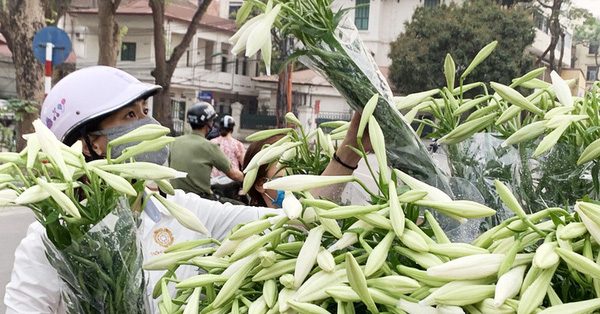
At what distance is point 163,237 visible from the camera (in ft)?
6.95

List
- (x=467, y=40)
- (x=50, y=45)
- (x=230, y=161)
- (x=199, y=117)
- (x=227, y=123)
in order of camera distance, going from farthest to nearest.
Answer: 1. (x=467, y=40)
2. (x=50, y=45)
3. (x=227, y=123)
4. (x=230, y=161)
5. (x=199, y=117)

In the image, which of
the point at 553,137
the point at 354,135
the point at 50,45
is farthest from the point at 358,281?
the point at 50,45

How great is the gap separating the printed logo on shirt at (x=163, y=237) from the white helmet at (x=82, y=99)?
1.16 feet

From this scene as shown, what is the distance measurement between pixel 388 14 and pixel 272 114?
28.0ft

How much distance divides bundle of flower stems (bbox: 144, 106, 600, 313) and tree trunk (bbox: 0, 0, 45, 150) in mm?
12112

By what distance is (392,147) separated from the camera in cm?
136

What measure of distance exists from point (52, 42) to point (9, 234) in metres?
2.68

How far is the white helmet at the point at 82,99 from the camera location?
1963 millimetres

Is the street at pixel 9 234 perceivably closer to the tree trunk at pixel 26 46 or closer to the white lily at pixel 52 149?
the tree trunk at pixel 26 46

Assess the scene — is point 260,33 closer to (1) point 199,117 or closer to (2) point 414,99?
(2) point 414,99

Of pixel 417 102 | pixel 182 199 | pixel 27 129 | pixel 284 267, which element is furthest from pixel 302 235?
pixel 27 129

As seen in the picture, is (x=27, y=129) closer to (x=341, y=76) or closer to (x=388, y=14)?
(x=341, y=76)

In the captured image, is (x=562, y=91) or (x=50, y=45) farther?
(x=50, y=45)

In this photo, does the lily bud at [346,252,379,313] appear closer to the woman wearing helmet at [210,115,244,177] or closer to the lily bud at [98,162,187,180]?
the lily bud at [98,162,187,180]
